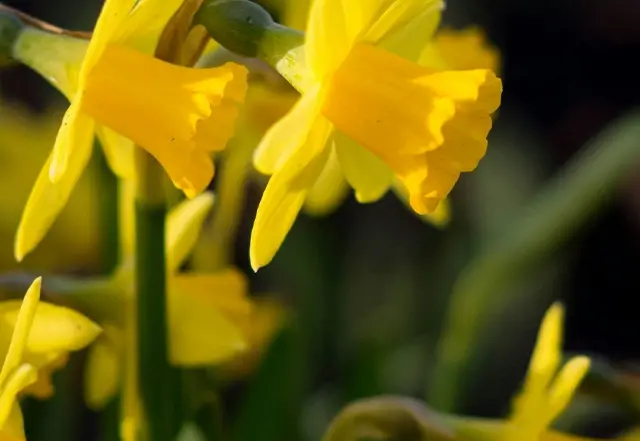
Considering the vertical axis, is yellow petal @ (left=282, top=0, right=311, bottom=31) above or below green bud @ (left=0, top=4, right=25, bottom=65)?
below

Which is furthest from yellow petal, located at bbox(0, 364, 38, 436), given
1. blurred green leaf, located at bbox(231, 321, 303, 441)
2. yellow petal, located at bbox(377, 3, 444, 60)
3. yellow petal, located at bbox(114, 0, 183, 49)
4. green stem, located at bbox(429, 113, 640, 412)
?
green stem, located at bbox(429, 113, 640, 412)

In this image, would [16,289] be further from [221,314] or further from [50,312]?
[221,314]

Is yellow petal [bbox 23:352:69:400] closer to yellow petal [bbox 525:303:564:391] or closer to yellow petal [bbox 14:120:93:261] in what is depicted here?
yellow petal [bbox 14:120:93:261]

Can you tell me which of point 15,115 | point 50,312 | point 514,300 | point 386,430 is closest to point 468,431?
point 386,430

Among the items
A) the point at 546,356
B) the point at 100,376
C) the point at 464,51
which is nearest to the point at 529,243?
the point at 464,51

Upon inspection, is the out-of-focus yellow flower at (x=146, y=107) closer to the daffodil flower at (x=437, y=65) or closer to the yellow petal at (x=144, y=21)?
the yellow petal at (x=144, y=21)

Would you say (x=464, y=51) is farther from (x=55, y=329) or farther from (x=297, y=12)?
(x=55, y=329)

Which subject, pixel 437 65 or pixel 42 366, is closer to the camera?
pixel 42 366
